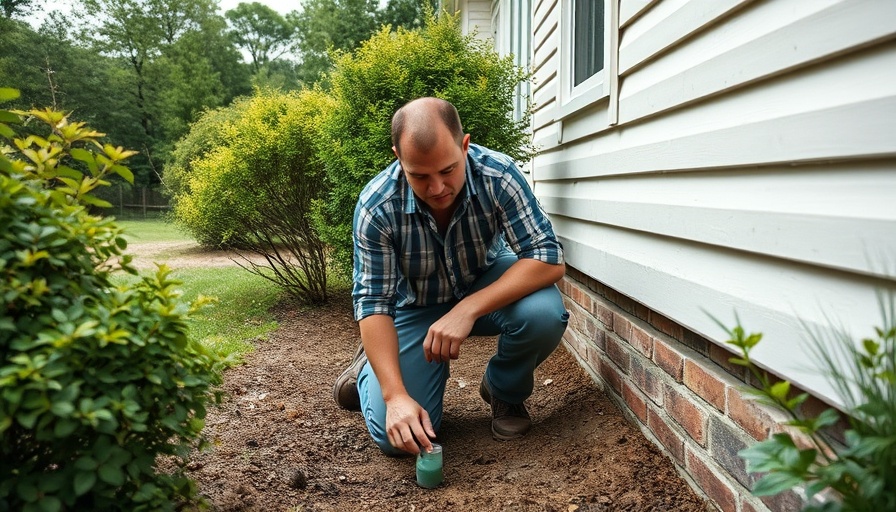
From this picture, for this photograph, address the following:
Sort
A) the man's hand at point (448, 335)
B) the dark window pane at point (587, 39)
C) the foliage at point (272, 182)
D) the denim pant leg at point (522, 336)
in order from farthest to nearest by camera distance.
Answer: the foliage at point (272, 182) → the dark window pane at point (587, 39) → the denim pant leg at point (522, 336) → the man's hand at point (448, 335)

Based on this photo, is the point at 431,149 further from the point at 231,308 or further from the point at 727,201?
the point at 231,308

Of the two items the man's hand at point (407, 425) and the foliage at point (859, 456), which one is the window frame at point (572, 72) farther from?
the foliage at point (859, 456)

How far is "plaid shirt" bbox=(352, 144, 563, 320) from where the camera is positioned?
249cm

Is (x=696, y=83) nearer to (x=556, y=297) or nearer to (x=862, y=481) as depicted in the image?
(x=556, y=297)

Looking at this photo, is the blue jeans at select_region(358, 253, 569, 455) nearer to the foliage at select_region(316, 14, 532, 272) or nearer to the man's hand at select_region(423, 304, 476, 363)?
the man's hand at select_region(423, 304, 476, 363)

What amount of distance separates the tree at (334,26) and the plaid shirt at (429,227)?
26.8 meters

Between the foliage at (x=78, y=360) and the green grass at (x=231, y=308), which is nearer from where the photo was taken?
the foliage at (x=78, y=360)

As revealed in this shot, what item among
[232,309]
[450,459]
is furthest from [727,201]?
[232,309]

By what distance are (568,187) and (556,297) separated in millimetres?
1195

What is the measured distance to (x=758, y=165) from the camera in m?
1.52

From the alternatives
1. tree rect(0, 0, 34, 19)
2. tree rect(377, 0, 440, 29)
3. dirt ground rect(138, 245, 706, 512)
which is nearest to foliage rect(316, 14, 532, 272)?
dirt ground rect(138, 245, 706, 512)

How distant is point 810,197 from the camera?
131 cm

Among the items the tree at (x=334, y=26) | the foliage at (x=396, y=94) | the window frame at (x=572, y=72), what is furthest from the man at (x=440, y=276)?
the tree at (x=334, y=26)

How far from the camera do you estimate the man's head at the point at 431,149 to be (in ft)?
7.09
